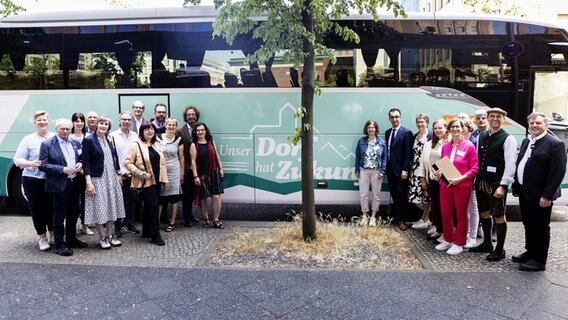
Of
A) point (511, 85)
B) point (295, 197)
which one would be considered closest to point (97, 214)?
point (295, 197)

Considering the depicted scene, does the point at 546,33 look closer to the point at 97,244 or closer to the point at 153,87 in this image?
the point at 153,87

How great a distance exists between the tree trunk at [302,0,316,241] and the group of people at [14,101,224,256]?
1.73 meters

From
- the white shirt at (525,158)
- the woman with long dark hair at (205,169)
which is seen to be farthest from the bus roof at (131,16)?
the white shirt at (525,158)

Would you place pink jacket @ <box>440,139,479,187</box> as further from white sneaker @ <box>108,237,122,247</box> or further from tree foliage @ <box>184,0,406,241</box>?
white sneaker @ <box>108,237,122,247</box>

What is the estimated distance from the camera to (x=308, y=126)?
19.3ft

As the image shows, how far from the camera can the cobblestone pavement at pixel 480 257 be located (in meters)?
5.42

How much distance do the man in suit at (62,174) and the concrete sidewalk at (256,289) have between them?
433 mm

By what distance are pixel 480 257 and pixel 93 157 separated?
524 cm

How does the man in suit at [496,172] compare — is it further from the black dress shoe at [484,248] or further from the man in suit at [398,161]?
the man in suit at [398,161]

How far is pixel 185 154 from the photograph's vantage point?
7039 millimetres

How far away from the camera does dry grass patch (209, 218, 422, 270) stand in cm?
562

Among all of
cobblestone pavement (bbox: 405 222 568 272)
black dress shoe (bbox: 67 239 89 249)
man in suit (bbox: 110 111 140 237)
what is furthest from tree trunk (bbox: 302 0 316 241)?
black dress shoe (bbox: 67 239 89 249)

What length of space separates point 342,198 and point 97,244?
3955 millimetres

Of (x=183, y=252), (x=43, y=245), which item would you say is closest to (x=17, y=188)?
(x=43, y=245)
